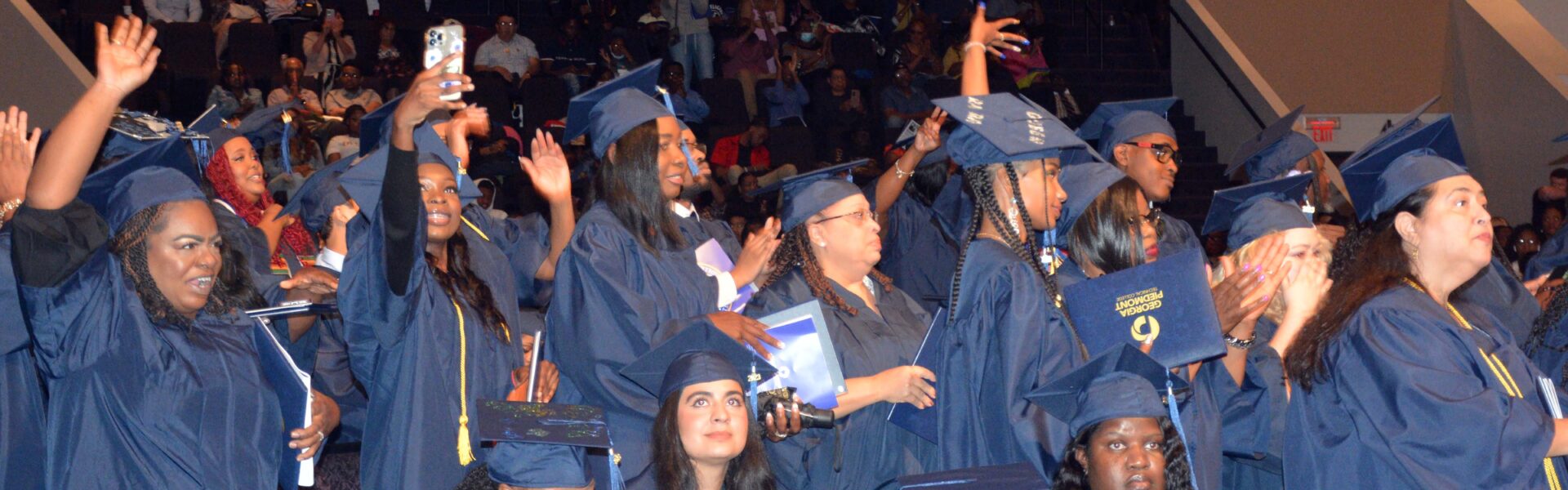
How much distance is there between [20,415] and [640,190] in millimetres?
1823

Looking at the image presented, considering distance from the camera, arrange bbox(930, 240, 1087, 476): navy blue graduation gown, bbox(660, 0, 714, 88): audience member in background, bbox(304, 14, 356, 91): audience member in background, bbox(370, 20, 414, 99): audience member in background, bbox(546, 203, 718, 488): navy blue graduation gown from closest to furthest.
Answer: bbox(930, 240, 1087, 476): navy blue graduation gown < bbox(546, 203, 718, 488): navy blue graduation gown < bbox(370, 20, 414, 99): audience member in background < bbox(304, 14, 356, 91): audience member in background < bbox(660, 0, 714, 88): audience member in background

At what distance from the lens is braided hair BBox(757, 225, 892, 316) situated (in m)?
4.81

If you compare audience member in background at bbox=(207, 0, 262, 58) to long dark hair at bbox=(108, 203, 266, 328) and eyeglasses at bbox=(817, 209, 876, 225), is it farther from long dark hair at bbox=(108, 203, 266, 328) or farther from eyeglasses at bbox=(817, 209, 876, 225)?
long dark hair at bbox=(108, 203, 266, 328)

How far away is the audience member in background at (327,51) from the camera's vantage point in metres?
11.8

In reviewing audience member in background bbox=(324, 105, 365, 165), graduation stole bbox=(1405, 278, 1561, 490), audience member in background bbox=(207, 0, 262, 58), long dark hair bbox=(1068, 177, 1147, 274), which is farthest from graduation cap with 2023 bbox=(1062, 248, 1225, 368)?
audience member in background bbox=(207, 0, 262, 58)

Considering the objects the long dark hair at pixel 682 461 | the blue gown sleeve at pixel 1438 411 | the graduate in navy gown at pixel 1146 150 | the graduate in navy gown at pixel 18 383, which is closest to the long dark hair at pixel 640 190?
the long dark hair at pixel 682 461

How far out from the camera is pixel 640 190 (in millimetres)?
4516

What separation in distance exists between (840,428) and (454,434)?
121 cm

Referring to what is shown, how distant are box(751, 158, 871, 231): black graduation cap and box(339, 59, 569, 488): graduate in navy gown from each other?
3.39 ft

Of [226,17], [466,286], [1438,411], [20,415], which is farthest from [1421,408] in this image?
[226,17]

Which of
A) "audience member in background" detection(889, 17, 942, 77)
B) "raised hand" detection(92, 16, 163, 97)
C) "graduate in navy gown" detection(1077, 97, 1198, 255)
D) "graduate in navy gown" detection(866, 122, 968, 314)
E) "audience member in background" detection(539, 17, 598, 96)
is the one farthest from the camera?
"audience member in background" detection(889, 17, 942, 77)

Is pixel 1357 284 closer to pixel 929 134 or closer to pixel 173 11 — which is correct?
pixel 929 134

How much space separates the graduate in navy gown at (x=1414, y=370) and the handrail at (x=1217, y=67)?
9690mm

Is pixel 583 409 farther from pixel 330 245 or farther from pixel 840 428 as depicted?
pixel 330 245
